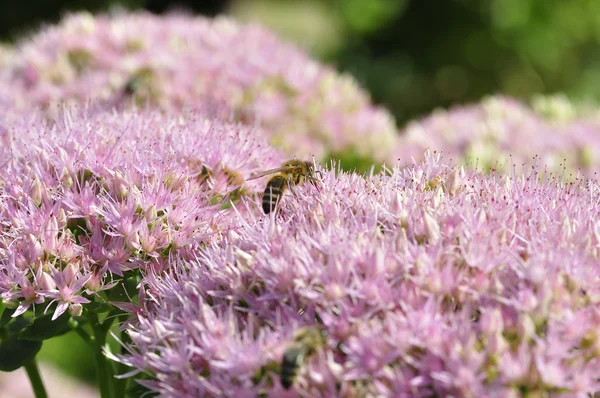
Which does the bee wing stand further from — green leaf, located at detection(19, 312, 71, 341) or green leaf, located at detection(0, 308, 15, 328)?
green leaf, located at detection(0, 308, 15, 328)

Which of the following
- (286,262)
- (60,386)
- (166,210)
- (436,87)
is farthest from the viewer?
(436,87)

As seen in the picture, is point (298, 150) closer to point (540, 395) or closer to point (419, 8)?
point (540, 395)

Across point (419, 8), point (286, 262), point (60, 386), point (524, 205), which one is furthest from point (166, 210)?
point (419, 8)

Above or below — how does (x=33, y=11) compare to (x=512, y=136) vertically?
below

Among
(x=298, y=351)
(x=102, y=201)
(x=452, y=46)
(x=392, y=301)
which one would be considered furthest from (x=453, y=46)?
(x=298, y=351)

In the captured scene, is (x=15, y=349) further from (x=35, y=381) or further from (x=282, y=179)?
(x=282, y=179)

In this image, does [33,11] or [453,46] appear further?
[33,11]

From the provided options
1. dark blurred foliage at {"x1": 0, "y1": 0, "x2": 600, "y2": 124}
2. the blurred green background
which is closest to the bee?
the blurred green background
